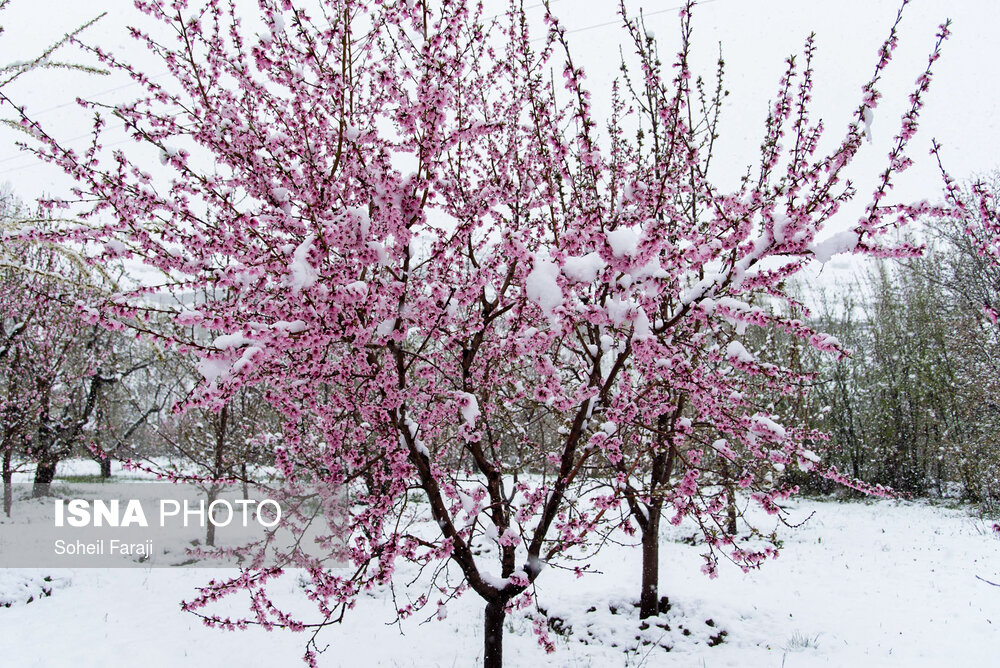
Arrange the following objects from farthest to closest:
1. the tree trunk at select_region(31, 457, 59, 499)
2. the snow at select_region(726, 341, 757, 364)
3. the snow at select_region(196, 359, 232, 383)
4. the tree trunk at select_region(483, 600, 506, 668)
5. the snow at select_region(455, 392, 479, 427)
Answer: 1. the tree trunk at select_region(31, 457, 59, 499)
2. the tree trunk at select_region(483, 600, 506, 668)
3. the snow at select_region(455, 392, 479, 427)
4. the snow at select_region(726, 341, 757, 364)
5. the snow at select_region(196, 359, 232, 383)

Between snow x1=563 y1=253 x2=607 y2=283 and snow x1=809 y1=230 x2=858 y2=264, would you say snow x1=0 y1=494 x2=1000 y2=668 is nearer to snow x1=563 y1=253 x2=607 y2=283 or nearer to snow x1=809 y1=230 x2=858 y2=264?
snow x1=563 y1=253 x2=607 y2=283

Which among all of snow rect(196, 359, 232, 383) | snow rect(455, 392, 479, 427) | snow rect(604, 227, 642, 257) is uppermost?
snow rect(604, 227, 642, 257)

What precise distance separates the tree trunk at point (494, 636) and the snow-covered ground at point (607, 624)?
53.9 inches

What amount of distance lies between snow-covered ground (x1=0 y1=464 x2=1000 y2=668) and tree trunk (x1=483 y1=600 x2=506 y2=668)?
1368mm

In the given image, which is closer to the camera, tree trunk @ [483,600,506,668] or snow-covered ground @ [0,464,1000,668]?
tree trunk @ [483,600,506,668]

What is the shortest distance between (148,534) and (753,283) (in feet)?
35.6

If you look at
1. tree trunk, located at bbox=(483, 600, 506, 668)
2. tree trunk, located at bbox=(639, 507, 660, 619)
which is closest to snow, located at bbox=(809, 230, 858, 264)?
tree trunk, located at bbox=(483, 600, 506, 668)

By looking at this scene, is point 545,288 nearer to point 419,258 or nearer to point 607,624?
point 419,258

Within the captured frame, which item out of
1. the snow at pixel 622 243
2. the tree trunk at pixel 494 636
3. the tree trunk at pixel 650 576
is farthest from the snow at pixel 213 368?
the tree trunk at pixel 650 576

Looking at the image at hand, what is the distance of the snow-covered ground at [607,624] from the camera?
5.18 meters

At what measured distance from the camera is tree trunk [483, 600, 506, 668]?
12.8ft

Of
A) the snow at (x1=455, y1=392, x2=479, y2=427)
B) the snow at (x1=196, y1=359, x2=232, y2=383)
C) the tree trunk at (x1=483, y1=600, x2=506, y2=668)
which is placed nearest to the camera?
the snow at (x1=196, y1=359, x2=232, y2=383)

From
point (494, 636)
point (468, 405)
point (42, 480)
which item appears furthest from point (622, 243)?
point (42, 480)

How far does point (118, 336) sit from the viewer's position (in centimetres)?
1578
